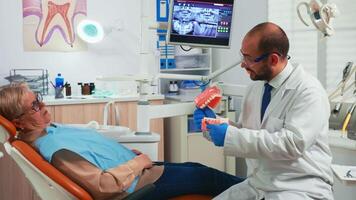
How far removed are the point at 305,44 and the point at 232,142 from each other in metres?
2.06

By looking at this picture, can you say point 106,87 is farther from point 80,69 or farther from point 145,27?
point 145,27

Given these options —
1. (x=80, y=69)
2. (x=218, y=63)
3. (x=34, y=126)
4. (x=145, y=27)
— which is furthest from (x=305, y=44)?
(x=34, y=126)

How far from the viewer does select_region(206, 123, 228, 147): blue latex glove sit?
1.75 metres

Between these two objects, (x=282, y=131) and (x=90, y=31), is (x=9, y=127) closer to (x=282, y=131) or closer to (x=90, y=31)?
(x=282, y=131)

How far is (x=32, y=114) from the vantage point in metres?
2.00

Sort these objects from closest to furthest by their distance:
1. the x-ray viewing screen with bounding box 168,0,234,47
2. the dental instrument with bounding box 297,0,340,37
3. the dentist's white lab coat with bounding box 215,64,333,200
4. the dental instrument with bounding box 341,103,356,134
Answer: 1. the dentist's white lab coat with bounding box 215,64,333,200
2. the dental instrument with bounding box 297,0,340,37
3. the x-ray viewing screen with bounding box 168,0,234,47
4. the dental instrument with bounding box 341,103,356,134

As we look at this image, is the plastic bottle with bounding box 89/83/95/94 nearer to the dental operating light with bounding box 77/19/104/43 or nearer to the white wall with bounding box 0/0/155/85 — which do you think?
the white wall with bounding box 0/0/155/85

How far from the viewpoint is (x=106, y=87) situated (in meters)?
3.98

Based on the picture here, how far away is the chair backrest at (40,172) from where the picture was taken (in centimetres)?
172

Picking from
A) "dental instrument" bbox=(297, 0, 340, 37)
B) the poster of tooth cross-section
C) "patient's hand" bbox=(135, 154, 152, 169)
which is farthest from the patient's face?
the poster of tooth cross-section

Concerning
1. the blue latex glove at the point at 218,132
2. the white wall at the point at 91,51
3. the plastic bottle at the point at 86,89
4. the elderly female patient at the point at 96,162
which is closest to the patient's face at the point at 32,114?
the elderly female patient at the point at 96,162

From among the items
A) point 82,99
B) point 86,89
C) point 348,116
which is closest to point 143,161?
point 348,116

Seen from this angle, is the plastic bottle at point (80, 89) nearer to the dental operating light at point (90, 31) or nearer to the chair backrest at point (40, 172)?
the dental operating light at point (90, 31)

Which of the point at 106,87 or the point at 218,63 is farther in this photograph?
the point at 218,63
